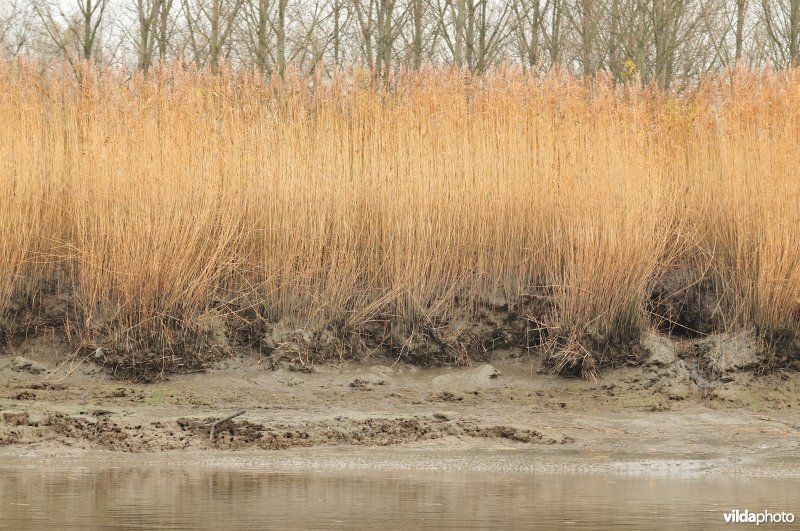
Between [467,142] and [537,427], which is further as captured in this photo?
[467,142]

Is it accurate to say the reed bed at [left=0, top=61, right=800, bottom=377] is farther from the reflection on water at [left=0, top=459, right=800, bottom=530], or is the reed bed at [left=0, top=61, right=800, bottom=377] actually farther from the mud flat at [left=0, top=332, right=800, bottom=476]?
the reflection on water at [left=0, top=459, right=800, bottom=530]

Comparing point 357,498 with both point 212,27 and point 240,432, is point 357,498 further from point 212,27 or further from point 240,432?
A: point 212,27

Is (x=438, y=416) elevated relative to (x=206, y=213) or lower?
lower

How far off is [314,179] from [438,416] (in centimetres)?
206

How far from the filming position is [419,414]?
5.92 metres

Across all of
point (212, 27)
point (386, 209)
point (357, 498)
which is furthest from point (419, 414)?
point (212, 27)

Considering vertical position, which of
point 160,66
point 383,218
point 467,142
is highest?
point 160,66

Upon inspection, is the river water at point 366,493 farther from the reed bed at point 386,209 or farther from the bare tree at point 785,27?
the bare tree at point 785,27

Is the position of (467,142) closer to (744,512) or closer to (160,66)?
(160,66)

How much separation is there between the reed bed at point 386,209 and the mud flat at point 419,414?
0.27 metres

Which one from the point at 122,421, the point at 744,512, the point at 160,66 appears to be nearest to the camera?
the point at 744,512

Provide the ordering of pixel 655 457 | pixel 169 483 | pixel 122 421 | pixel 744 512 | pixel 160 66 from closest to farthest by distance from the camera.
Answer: pixel 744 512, pixel 169 483, pixel 655 457, pixel 122 421, pixel 160 66

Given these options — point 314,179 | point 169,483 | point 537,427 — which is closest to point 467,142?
point 314,179

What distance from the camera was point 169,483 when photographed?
4.32 m
